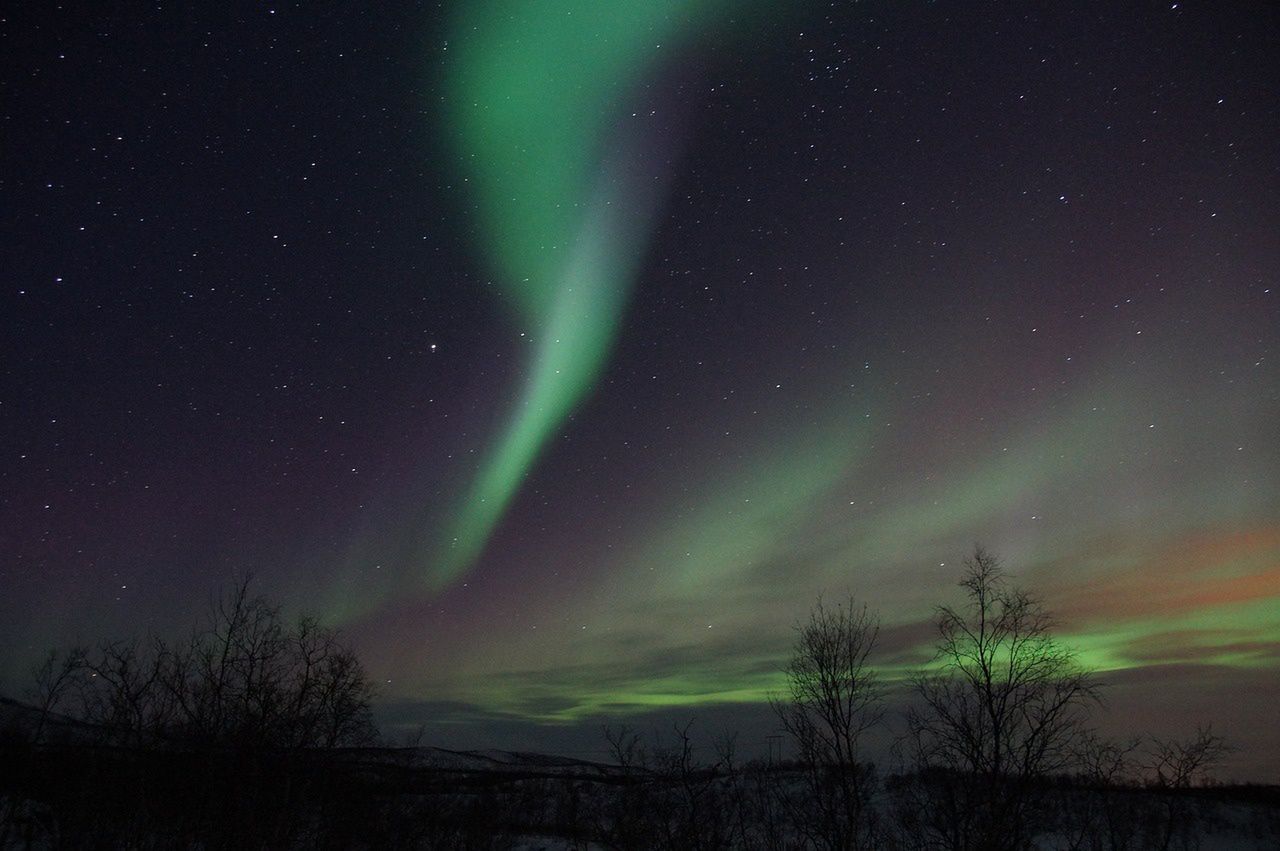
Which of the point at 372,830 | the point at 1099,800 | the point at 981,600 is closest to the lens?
the point at 981,600

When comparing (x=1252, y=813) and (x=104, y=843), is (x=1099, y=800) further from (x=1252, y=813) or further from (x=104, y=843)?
(x=104, y=843)

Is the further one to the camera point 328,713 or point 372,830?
point 372,830

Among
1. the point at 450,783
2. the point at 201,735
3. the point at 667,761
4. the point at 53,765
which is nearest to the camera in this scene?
the point at 667,761

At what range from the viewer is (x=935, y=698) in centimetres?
2494

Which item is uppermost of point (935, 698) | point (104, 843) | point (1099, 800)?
point (935, 698)

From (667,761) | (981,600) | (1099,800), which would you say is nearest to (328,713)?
(667,761)

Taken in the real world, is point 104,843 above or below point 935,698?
below

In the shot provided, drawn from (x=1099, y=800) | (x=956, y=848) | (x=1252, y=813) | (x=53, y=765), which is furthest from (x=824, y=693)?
(x=53, y=765)

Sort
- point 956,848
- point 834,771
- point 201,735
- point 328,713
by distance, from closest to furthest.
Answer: point 956,848 < point 834,771 < point 201,735 < point 328,713

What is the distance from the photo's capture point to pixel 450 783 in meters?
95.2

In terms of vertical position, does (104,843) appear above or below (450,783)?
above

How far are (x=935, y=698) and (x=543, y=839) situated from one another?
1946 inches

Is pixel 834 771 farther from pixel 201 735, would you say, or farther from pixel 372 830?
pixel 372 830

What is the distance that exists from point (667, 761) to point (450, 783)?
90924mm
